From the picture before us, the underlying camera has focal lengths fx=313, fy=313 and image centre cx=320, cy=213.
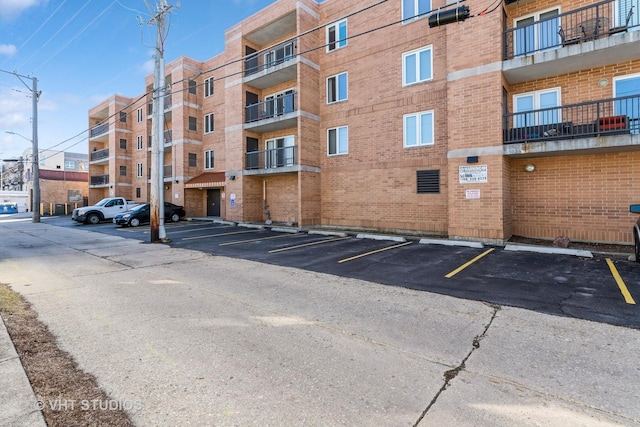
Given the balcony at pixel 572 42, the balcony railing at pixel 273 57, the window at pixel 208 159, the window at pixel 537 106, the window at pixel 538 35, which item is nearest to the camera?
the balcony at pixel 572 42

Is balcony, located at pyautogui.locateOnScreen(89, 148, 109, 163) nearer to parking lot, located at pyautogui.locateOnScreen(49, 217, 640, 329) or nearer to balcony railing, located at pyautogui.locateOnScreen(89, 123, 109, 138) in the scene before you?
Answer: balcony railing, located at pyautogui.locateOnScreen(89, 123, 109, 138)

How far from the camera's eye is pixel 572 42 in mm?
10430

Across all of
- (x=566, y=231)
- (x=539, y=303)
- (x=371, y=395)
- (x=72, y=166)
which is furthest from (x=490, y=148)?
(x=72, y=166)

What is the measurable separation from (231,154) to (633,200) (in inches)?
752

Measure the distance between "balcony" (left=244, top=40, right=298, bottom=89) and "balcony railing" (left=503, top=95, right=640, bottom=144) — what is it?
11.1 metres

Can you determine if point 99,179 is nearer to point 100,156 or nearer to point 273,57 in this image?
point 100,156

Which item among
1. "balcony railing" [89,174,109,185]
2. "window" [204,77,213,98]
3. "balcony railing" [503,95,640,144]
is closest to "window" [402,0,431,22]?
"balcony railing" [503,95,640,144]

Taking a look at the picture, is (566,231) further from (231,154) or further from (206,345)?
(231,154)

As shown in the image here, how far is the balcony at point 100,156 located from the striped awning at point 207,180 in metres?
17.2

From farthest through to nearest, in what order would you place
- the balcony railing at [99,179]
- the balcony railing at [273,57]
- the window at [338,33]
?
the balcony railing at [99,179] < the balcony railing at [273,57] < the window at [338,33]

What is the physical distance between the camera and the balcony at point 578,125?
941 cm

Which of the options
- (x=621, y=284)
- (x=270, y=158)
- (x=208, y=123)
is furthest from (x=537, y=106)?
(x=208, y=123)

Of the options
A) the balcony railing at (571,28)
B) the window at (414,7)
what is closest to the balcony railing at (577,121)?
the balcony railing at (571,28)

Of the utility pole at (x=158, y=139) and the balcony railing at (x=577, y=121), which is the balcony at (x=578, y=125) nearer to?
the balcony railing at (x=577, y=121)
